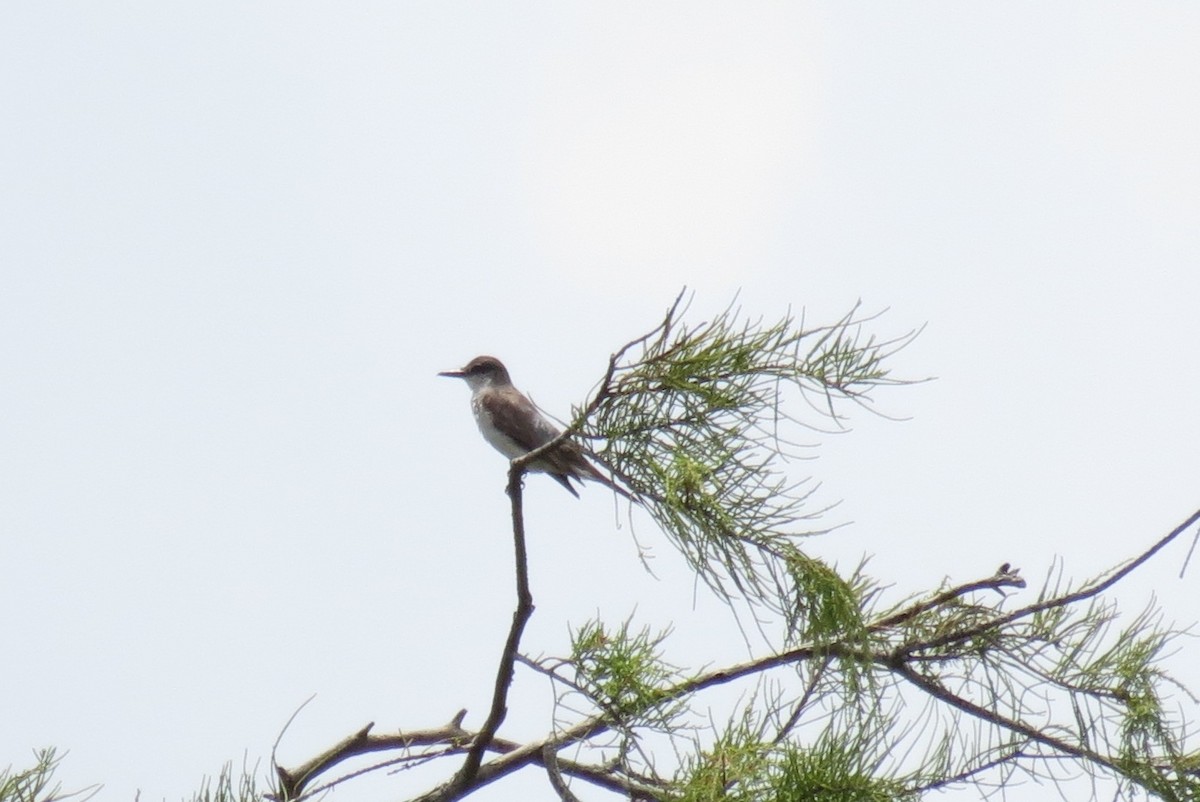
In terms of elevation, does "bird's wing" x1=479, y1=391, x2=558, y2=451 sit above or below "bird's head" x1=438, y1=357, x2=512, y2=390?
below

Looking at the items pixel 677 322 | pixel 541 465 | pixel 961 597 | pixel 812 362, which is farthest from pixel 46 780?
pixel 541 465

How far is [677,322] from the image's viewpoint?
2684 mm

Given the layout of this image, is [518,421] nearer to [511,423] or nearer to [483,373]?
[511,423]

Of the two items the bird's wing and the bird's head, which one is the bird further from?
the bird's head

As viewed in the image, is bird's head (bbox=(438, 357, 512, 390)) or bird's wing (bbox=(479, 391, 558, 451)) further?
bird's head (bbox=(438, 357, 512, 390))

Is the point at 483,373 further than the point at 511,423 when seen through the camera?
Yes

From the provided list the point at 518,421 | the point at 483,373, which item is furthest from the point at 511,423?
the point at 483,373

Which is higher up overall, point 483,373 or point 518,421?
point 483,373

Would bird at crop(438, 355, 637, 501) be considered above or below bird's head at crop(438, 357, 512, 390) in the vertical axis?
below

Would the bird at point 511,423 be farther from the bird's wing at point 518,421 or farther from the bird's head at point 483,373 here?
the bird's head at point 483,373

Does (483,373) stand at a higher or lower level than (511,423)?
higher

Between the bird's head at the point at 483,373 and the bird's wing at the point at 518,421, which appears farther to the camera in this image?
the bird's head at the point at 483,373

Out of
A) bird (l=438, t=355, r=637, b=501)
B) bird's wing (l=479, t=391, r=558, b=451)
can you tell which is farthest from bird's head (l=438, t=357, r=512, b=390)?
bird's wing (l=479, t=391, r=558, b=451)

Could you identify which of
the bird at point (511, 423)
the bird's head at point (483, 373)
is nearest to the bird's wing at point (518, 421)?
the bird at point (511, 423)
